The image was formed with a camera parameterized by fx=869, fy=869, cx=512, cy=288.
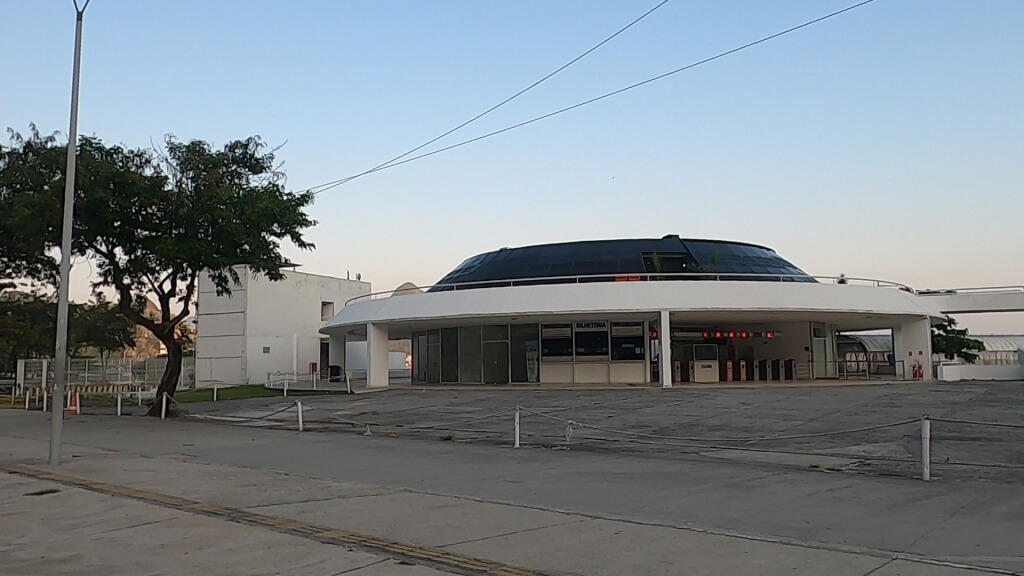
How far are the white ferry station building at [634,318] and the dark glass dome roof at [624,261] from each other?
0.07m

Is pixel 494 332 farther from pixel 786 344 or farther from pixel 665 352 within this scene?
pixel 786 344

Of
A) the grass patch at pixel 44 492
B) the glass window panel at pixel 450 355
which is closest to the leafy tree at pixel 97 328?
the glass window panel at pixel 450 355

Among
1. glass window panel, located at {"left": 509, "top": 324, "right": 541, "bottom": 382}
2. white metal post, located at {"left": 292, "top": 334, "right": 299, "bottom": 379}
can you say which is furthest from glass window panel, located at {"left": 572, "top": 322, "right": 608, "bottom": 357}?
white metal post, located at {"left": 292, "top": 334, "right": 299, "bottom": 379}

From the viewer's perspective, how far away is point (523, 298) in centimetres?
3459

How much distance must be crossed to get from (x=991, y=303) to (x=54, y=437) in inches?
1810

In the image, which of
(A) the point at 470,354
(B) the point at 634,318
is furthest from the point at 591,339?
(A) the point at 470,354

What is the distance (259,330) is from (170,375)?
26.0 metres

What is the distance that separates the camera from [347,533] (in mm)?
8625

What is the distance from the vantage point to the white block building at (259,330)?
176 feet

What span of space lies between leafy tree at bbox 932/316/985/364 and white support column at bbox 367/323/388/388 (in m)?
33.7

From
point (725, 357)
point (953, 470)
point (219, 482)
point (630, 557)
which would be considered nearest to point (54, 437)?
point (219, 482)

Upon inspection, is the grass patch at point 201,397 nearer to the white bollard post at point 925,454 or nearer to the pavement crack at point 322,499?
the pavement crack at point 322,499

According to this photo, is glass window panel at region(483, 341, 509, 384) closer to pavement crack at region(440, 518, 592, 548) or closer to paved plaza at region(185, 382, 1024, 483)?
paved plaza at region(185, 382, 1024, 483)

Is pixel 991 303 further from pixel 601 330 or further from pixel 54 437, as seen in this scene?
pixel 54 437
